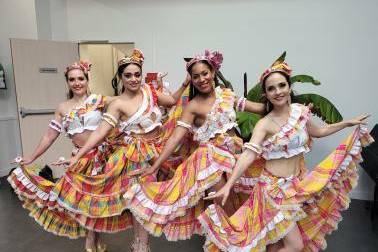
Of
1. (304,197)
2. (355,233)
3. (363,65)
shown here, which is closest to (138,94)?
(304,197)

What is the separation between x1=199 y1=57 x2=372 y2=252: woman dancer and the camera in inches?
67.6

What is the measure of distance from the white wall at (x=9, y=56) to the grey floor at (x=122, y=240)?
179 cm

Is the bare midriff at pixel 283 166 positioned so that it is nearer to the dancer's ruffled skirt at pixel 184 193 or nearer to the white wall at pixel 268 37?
the dancer's ruffled skirt at pixel 184 193

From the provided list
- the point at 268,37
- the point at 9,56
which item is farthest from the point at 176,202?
the point at 9,56

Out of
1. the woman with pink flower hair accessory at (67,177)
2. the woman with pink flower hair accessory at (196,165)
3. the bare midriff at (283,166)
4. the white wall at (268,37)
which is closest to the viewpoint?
the bare midriff at (283,166)

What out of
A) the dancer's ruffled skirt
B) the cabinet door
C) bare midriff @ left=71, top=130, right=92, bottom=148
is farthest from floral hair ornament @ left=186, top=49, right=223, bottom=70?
the cabinet door

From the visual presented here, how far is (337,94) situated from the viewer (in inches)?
146

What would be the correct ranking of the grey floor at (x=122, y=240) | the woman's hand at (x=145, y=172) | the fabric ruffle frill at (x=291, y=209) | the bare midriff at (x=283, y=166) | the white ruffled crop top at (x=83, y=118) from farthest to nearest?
the grey floor at (x=122, y=240)
the white ruffled crop top at (x=83, y=118)
the woman's hand at (x=145, y=172)
the bare midriff at (x=283, y=166)
the fabric ruffle frill at (x=291, y=209)

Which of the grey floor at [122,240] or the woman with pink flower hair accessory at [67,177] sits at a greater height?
the woman with pink flower hair accessory at [67,177]

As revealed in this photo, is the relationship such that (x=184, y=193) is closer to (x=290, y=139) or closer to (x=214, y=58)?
(x=290, y=139)

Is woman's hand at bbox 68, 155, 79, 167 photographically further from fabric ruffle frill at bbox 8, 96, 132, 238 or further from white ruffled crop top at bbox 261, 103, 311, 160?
white ruffled crop top at bbox 261, 103, 311, 160

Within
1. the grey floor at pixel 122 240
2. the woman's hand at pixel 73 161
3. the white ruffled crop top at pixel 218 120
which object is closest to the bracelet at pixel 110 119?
the woman's hand at pixel 73 161

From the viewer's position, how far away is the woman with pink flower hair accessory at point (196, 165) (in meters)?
1.98

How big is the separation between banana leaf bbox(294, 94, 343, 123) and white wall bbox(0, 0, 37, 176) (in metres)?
3.92
